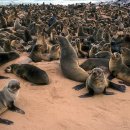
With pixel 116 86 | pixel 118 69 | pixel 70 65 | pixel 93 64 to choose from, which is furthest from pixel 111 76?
pixel 70 65

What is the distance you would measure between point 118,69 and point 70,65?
4.20 feet

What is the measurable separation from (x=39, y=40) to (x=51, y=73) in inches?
118

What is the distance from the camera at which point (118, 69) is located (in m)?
9.50

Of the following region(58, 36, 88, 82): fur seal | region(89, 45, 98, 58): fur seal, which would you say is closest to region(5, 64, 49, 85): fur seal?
region(58, 36, 88, 82): fur seal

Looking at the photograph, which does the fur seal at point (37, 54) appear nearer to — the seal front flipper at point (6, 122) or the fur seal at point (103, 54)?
the fur seal at point (103, 54)

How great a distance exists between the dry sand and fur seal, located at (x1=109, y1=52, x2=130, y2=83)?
68 cm

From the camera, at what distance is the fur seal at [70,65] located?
29.9 feet

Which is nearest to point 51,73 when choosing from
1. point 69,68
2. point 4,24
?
point 69,68

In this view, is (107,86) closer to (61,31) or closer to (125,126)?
(125,126)

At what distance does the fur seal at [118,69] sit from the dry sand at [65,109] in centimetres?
68

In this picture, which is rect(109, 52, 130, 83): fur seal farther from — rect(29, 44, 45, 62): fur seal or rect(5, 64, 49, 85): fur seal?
rect(29, 44, 45, 62): fur seal

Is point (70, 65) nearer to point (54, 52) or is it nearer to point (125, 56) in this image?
Answer: point (54, 52)

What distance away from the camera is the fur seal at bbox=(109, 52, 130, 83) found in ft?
30.4

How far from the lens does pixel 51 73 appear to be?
9.52m
